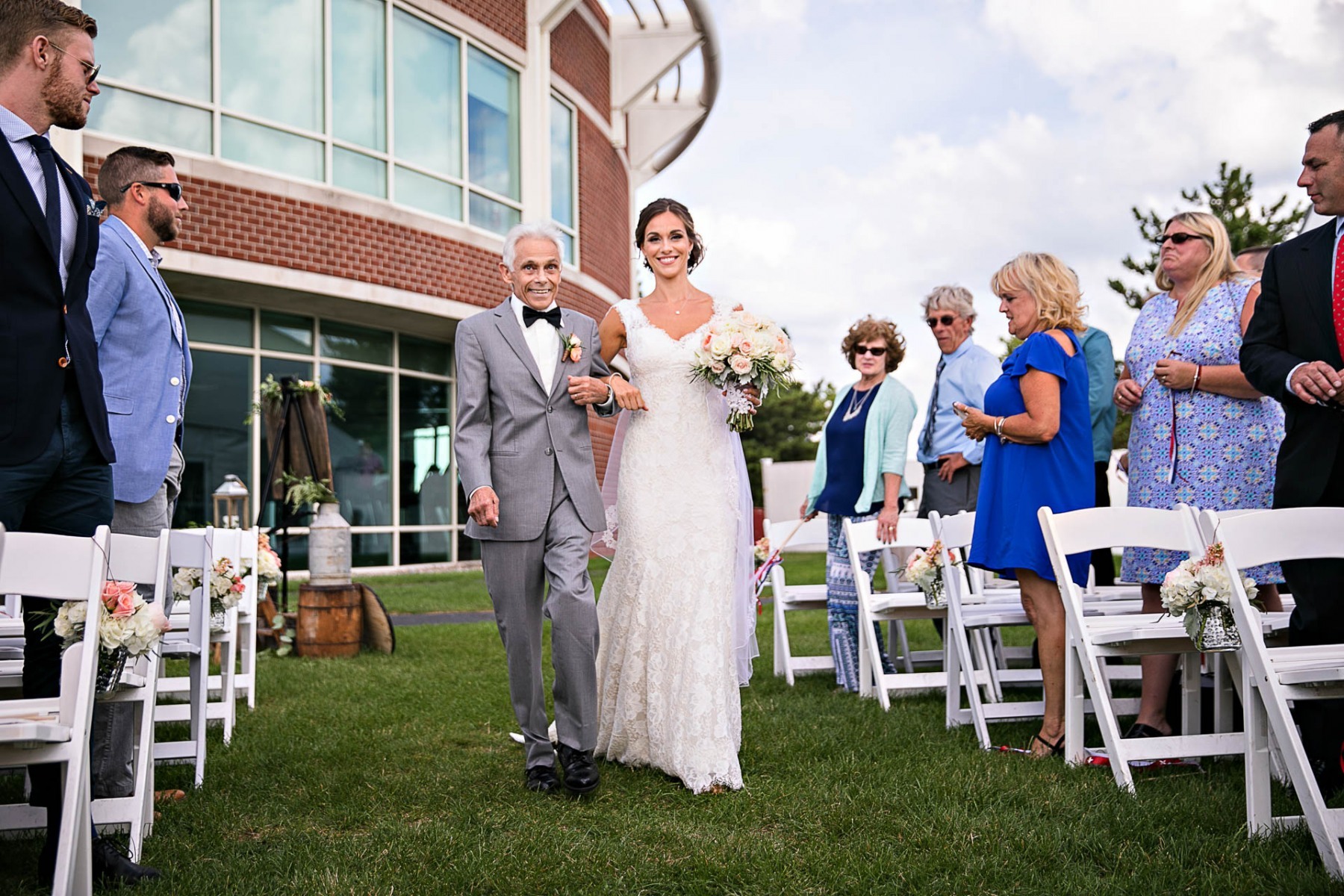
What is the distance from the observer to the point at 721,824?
4.03 m

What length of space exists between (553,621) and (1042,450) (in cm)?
233

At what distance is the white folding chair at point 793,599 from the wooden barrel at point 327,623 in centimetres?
341

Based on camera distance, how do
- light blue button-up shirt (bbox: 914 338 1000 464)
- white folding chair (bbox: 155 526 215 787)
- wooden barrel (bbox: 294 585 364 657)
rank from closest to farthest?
white folding chair (bbox: 155 526 215 787)
light blue button-up shirt (bbox: 914 338 1000 464)
wooden barrel (bbox: 294 585 364 657)

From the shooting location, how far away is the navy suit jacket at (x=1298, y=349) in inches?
162

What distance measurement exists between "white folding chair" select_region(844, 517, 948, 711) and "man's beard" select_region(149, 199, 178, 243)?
403 cm

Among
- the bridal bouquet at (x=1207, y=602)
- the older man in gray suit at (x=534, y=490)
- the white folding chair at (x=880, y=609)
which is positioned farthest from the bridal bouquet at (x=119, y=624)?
the white folding chair at (x=880, y=609)

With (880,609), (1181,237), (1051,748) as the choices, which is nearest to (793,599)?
(880,609)

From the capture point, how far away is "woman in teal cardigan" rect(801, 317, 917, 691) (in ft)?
23.8

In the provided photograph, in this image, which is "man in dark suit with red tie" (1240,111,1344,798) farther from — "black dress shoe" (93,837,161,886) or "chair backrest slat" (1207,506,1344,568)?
"black dress shoe" (93,837,161,886)

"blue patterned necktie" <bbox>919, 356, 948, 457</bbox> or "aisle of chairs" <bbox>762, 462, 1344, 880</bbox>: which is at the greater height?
"blue patterned necktie" <bbox>919, 356, 948, 457</bbox>

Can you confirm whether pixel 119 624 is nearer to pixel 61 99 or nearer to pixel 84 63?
pixel 61 99

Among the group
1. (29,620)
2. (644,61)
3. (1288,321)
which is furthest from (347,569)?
(644,61)

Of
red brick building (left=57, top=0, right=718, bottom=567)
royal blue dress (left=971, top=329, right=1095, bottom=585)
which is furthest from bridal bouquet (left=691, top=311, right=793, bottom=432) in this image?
red brick building (left=57, top=0, right=718, bottom=567)

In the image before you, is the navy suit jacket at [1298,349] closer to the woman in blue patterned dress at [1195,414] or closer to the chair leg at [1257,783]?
the woman in blue patterned dress at [1195,414]
